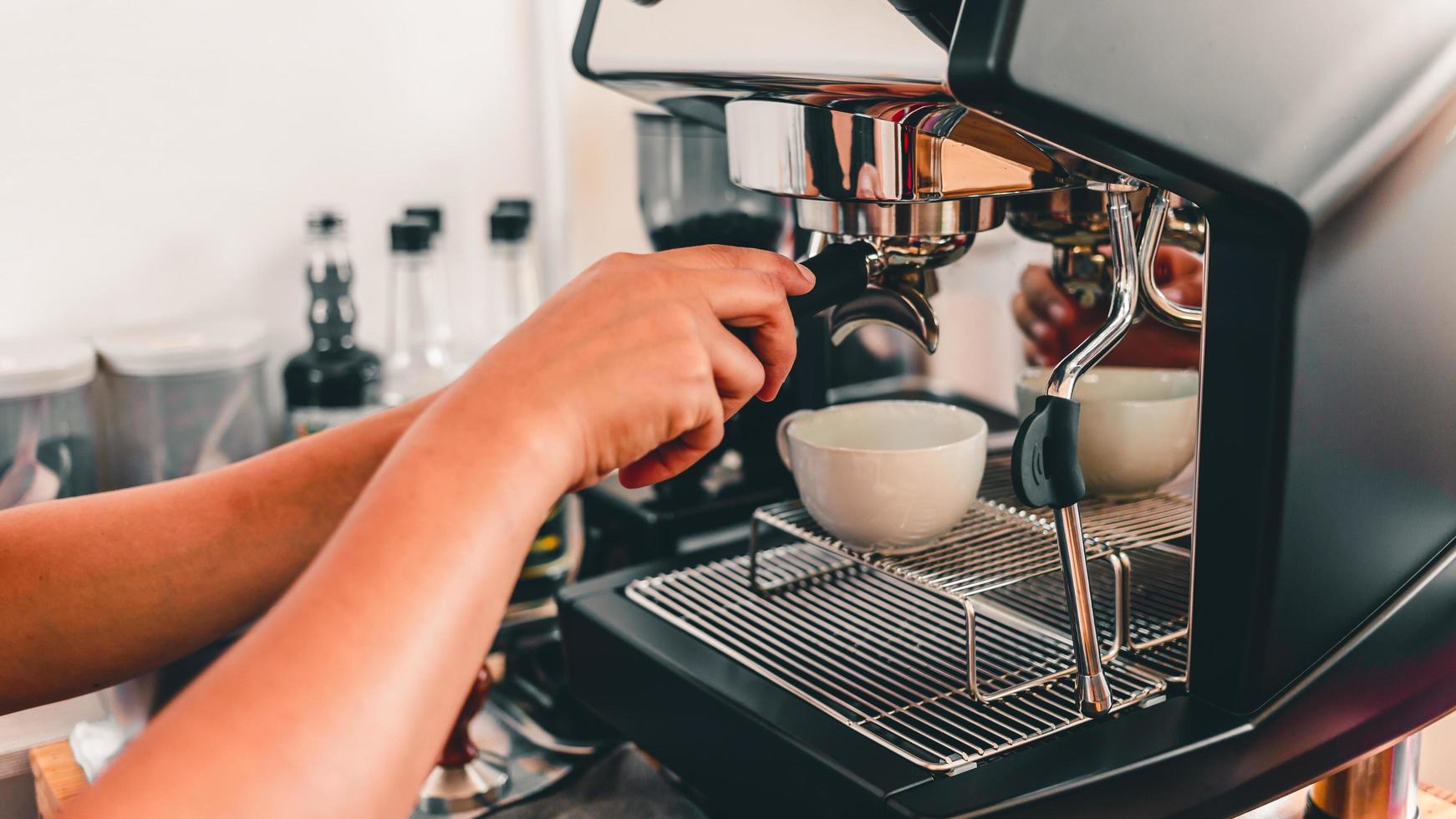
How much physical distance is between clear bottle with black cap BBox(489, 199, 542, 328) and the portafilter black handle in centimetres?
53

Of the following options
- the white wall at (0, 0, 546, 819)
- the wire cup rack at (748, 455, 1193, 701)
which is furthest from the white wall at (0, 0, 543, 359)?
the wire cup rack at (748, 455, 1193, 701)

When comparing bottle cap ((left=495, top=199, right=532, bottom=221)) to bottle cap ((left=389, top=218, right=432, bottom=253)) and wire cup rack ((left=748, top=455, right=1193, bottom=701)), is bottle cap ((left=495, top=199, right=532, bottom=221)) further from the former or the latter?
wire cup rack ((left=748, top=455, right=1193, bottom=701))

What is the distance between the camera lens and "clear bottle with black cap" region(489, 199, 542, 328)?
3.40ft

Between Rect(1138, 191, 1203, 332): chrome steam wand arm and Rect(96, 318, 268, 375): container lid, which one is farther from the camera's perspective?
Rect(96, 318, 268, 375): container lid

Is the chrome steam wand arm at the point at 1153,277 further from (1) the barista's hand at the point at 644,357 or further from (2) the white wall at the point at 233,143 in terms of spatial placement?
(2) the white wall at the point at 233,143

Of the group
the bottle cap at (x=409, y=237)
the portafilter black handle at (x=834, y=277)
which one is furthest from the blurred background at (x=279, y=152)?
the portafilter black handle at (x=834, y=277)

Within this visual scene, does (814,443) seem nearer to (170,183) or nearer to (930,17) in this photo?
(930,17)

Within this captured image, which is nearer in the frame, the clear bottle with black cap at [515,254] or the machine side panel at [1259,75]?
the machine side panel at [1259,75]

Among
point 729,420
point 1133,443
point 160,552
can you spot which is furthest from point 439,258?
point 1133,443

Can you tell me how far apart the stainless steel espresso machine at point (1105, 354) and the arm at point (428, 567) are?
4.3 inches

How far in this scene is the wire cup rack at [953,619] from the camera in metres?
0.52

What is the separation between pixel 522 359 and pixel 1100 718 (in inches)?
11.1

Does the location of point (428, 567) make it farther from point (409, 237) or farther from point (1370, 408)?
point (409, 237)

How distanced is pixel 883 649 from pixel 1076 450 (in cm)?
15
